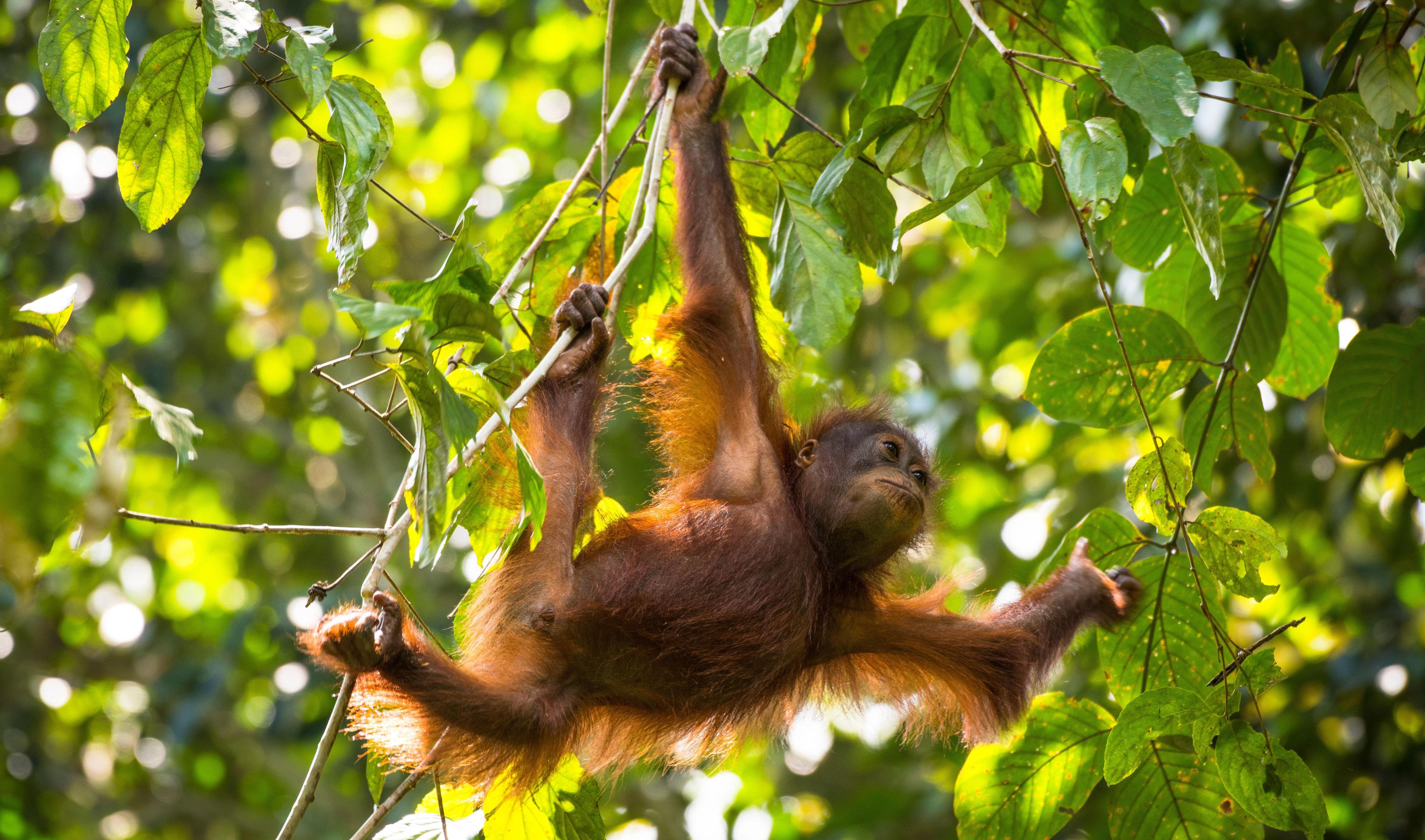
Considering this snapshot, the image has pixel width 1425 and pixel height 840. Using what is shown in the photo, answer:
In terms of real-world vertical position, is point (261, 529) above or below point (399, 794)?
above

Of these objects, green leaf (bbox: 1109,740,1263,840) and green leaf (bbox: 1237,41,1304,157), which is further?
green leaf (bbox: 1237,41,1304,157)

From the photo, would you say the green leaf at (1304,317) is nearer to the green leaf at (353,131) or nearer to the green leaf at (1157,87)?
the green leaf at (1157,87)

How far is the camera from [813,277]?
8.13 feet

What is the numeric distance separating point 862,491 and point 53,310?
192cm

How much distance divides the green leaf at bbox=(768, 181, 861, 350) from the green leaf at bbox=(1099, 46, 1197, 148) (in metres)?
0.76

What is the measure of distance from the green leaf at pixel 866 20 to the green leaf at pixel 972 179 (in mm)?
1228

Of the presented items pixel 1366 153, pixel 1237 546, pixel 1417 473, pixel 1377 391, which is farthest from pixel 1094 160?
pixel 1417 473

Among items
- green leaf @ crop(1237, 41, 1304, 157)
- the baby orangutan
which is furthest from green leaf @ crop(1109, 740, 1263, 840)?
green leaf @ crop(1237, 41, 1304, 157)

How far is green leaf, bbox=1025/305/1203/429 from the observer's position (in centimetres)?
245

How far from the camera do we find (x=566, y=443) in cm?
263

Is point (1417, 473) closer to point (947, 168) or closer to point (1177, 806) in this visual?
point (1177, 806)

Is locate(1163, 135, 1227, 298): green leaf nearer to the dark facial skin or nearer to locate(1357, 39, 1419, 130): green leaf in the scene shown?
locate(1357, 39, 1419, 130): green leaf

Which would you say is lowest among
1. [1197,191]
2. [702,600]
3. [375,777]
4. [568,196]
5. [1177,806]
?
[375,777]

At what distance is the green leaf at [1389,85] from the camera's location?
2137mm
